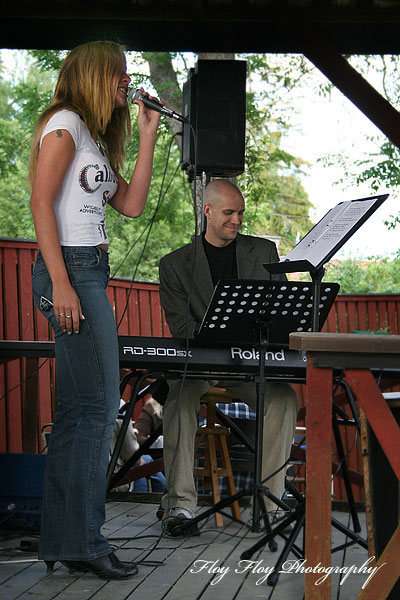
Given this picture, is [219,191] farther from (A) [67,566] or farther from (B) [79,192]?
(A) [67,566]

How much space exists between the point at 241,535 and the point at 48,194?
1758 millimetres

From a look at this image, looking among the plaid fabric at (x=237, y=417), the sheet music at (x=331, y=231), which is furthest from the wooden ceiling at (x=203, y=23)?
the plaid fabric at (x=237, y=417)

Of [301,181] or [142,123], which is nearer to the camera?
[142,123]

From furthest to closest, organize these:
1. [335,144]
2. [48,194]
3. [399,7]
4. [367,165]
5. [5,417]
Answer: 1. [335,144]
2. [367,165]
3. [5,417]
4. [399,7]
5. [48,194]

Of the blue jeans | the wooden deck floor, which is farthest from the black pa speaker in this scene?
the wooden deck floor

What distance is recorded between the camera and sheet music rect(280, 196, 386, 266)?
2.61 metres

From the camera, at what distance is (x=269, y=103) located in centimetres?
1366

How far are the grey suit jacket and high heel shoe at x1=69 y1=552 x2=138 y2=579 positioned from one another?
1218 mm

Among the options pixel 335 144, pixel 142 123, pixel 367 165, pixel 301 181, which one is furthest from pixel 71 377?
pixel 301 181

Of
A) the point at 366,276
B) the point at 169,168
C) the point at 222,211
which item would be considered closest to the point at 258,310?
the point at 222,211

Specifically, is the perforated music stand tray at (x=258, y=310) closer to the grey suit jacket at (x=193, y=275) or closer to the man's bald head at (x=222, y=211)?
the grey suit jacket at (x=193, y=275)

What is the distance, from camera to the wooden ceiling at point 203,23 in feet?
13.9

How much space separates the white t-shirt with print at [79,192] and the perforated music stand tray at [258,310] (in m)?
0.54

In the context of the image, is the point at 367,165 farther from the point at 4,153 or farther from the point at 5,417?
the point at 5,417
